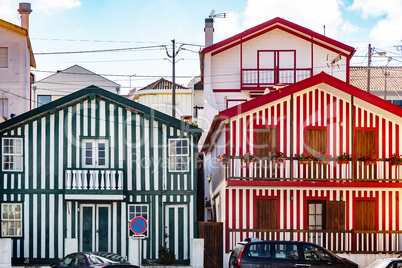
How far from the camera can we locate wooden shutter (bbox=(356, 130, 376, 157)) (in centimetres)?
2783

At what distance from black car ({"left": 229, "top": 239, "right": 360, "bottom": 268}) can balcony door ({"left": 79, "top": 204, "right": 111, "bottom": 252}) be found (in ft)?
24.4

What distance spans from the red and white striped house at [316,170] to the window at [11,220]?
27.5 feet

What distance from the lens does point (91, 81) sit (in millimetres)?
58812

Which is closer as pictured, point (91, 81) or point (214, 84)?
point (214, 84)

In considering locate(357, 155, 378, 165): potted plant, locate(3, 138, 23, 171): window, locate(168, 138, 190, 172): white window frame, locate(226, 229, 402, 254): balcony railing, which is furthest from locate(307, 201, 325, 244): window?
locate(3, 138, 23, 171): window

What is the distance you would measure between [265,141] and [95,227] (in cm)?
783

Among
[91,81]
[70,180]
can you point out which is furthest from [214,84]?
[91,81]

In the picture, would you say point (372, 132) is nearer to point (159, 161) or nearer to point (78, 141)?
point (159, 161)

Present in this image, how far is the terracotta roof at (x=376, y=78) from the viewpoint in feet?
202

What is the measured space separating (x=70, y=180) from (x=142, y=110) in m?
→ 4.08

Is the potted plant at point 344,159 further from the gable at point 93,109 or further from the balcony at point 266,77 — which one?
the balcony at point 266,77

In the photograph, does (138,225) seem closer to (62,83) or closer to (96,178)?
(96,178)

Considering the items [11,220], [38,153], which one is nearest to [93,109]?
[38,153]

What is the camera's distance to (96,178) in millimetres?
26828
